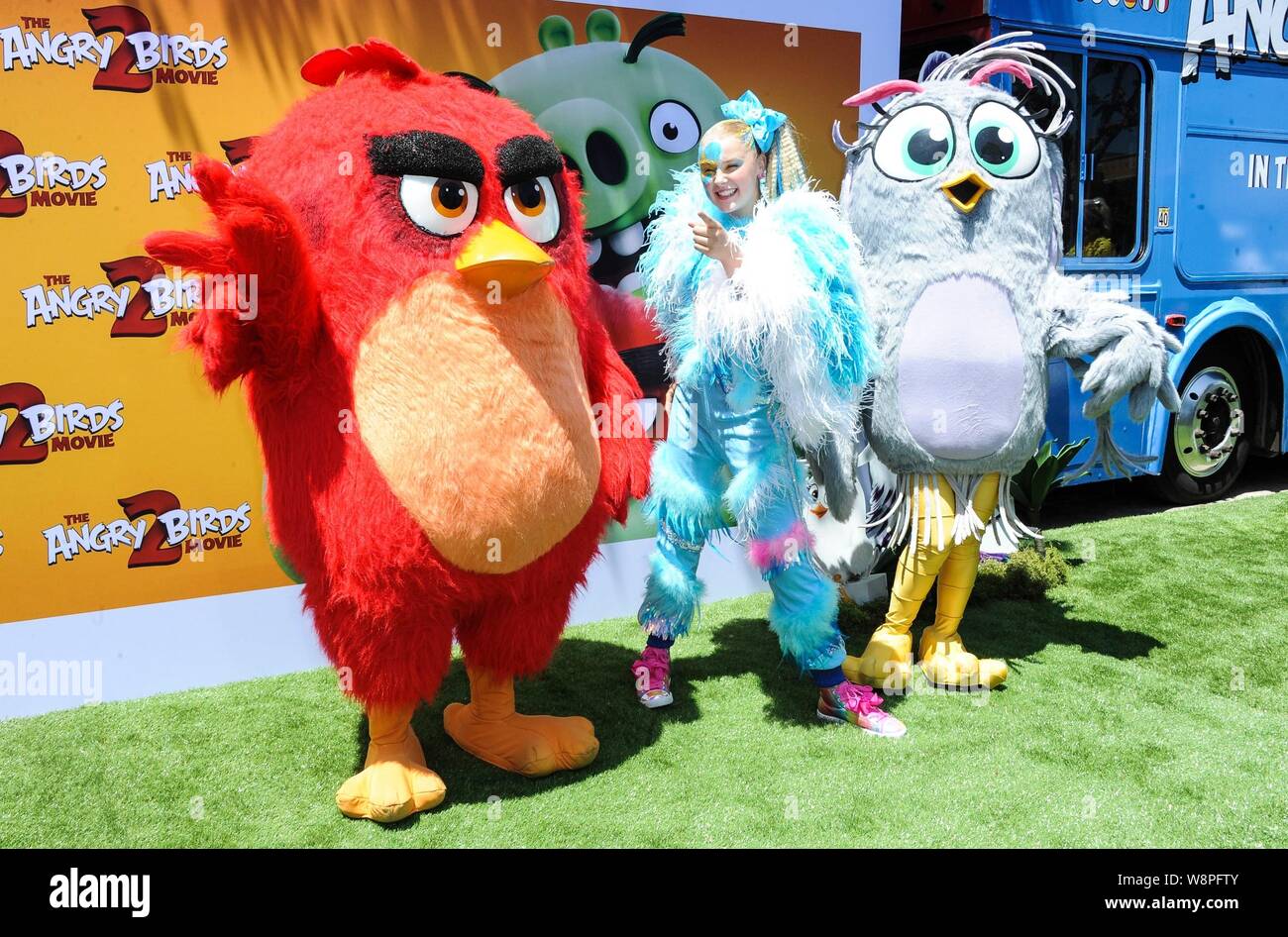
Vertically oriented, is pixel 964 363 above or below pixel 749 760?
above

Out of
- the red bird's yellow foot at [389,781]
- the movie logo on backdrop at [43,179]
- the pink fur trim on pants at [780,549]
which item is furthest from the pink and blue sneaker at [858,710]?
the movie logo on backdrop at [43,179]

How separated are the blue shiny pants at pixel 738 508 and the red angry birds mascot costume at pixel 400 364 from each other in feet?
1.99

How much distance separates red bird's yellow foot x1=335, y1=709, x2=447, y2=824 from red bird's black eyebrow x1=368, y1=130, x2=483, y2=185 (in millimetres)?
1380

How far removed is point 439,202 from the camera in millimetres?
2340

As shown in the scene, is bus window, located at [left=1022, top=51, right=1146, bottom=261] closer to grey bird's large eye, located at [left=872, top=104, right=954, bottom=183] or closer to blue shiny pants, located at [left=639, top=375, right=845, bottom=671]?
grey bird's large eye, located at [left=872, top=104, right=954, bottom=183]

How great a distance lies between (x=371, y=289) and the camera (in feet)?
7.59

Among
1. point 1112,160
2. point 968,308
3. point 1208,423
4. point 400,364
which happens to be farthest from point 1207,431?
point 400,364

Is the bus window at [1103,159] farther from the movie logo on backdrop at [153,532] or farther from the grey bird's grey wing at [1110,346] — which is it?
the movie logo on backdrop at [153,532]

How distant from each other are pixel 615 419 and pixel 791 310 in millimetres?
590

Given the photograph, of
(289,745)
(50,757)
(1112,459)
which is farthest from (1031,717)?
(50,757)

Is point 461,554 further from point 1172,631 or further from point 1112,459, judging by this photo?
point 1172,631

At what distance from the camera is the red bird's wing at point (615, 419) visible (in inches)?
108

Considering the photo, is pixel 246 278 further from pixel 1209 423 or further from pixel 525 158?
pixel 1209 423

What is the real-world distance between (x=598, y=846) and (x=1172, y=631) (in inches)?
108
